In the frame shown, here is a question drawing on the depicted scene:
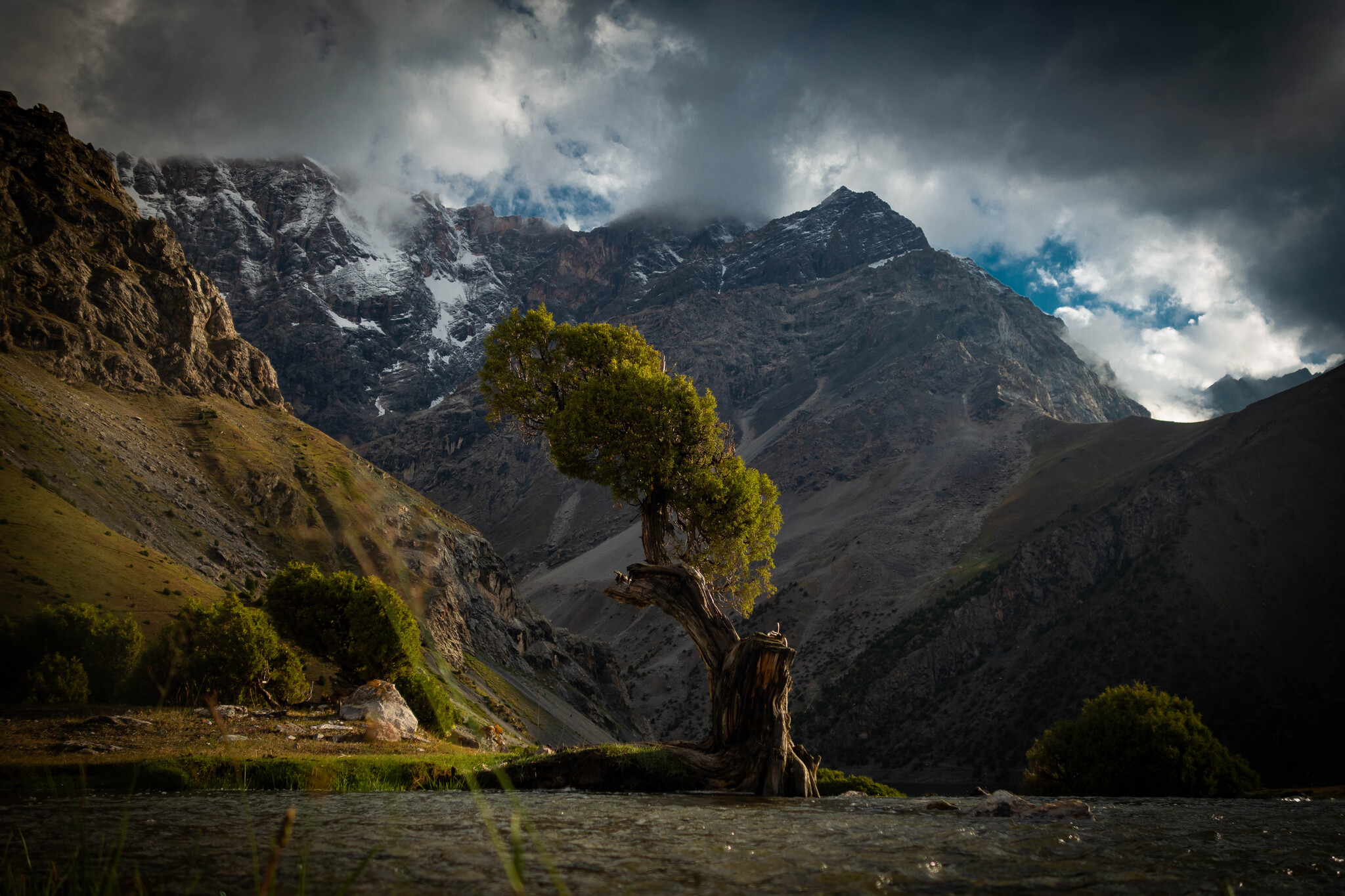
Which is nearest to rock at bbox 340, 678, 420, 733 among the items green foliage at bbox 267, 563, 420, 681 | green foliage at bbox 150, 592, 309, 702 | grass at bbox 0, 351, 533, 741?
green foliage at bbox 150, 592, 309, 702

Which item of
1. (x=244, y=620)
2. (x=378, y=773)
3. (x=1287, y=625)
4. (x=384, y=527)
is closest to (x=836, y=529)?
(x=1287, y=625)

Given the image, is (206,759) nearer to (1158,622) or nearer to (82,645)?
(82,645)

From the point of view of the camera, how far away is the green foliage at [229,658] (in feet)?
108

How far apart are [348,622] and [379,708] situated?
627 inches

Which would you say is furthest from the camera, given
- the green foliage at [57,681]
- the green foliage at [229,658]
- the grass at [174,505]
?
the grass at [174,505]

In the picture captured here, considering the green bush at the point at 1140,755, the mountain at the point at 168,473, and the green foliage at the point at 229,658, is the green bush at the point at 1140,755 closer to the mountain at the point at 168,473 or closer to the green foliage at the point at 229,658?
the green foliage at the point at 229,658

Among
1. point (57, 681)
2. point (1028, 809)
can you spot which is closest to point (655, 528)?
point (1028, 809)

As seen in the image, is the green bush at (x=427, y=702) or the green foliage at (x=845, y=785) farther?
the green foliage at (x=845, y=785)

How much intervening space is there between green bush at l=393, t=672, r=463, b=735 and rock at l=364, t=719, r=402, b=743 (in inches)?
360

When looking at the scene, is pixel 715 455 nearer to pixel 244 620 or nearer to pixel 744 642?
pixel 744 642

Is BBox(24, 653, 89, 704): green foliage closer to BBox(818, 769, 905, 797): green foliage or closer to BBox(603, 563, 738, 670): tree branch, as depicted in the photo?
BBox(603, 563, 738, 670): tree branch

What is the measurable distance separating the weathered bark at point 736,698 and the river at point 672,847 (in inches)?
223

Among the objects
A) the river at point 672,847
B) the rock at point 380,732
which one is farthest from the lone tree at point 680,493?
the rock at point 380,732

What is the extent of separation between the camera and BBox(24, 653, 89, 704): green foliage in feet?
98.7
